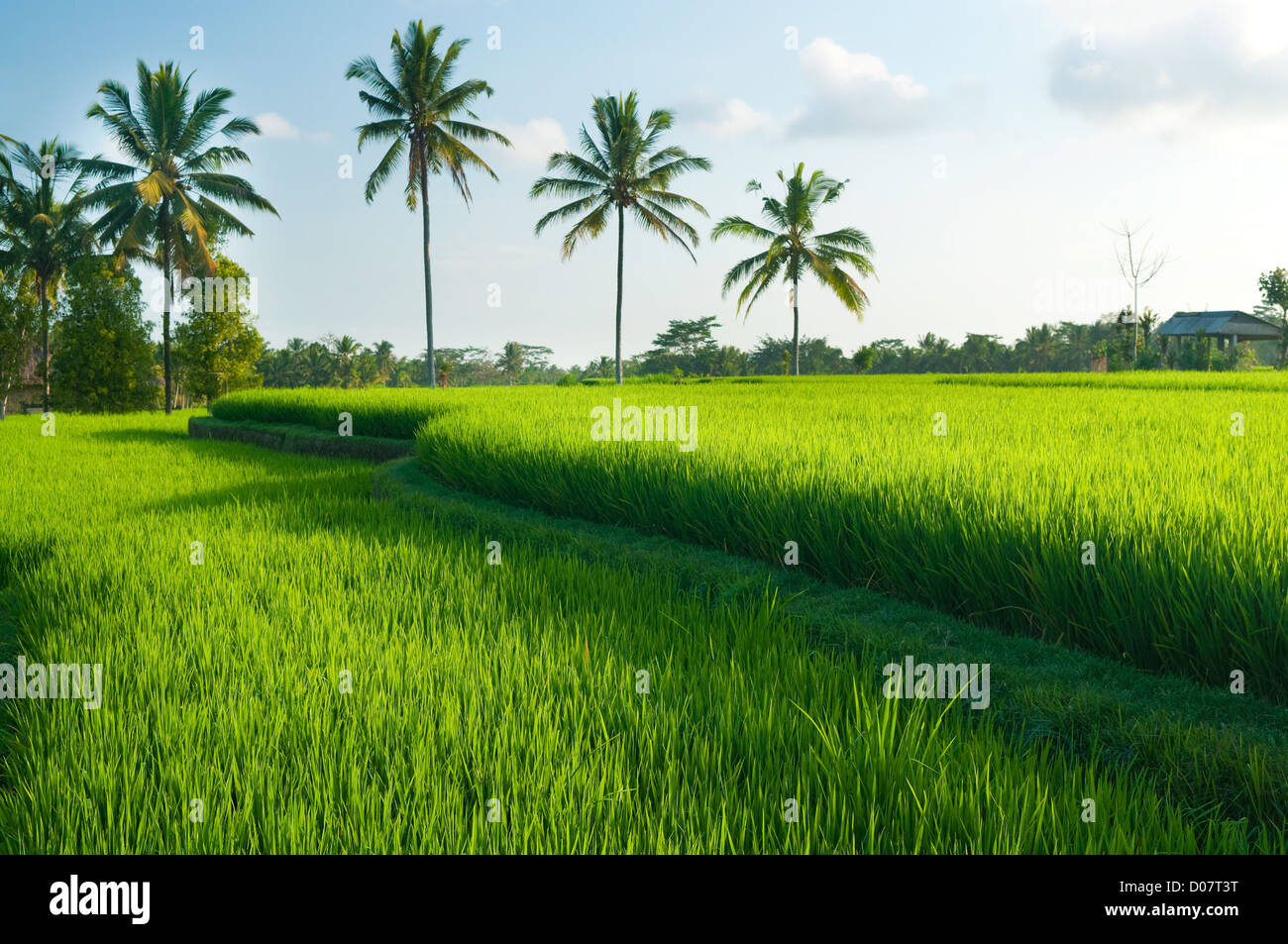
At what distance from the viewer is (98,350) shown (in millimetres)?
20422

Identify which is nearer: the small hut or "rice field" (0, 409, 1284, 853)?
"rice field" (0, 409, 1284, 853)

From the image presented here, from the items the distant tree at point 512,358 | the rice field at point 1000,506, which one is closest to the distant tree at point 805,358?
the distant tree at point 512,358

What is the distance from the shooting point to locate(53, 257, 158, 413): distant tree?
2048cm

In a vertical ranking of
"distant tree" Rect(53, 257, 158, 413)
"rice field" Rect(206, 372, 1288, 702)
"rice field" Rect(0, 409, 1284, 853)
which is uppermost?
"distant tree" Rect(53, 257, 158, 413)

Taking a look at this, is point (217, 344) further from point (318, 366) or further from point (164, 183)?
point (318, 366)

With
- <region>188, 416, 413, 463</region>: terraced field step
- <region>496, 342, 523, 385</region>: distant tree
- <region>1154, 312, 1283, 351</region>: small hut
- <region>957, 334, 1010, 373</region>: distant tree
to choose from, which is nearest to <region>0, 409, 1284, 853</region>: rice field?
<region>188, 416, 413, 463</region>: terraced field step

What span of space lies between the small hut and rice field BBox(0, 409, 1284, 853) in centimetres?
3601

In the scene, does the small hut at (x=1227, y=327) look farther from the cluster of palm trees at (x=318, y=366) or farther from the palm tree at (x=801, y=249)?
the cluster of palm trees at (x=318, y=366)

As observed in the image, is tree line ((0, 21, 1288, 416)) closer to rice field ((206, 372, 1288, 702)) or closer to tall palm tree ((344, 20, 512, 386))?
tall palm tree ((344, 20, 512, 386))

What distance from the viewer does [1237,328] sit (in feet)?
109

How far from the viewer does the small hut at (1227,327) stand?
1287 inches

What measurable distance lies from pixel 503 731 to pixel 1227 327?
40245 millimetres

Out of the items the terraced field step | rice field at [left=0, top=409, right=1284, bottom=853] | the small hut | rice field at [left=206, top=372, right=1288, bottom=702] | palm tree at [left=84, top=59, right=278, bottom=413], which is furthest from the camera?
the small hut
